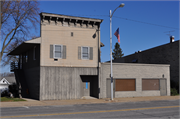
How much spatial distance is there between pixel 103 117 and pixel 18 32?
2737cm

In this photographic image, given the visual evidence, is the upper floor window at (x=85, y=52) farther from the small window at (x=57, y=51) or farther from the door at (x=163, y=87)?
the door at (x=163, y=87)

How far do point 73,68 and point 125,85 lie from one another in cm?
696

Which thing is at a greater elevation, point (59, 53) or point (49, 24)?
point (49, 24)

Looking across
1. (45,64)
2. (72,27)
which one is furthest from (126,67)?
(45,64)

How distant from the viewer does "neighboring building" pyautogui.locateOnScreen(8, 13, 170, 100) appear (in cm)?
2195

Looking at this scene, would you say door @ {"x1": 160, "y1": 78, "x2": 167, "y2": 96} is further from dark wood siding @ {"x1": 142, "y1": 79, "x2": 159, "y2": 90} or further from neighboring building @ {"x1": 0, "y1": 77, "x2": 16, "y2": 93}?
neighboring building @ {"x1": 0, "y1": 77, "x2": 16, "y2": 93}

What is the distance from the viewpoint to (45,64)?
21.8 m

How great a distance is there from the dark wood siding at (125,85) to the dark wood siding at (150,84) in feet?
4.88

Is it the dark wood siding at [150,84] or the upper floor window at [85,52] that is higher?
the upper floor window at [85,52]

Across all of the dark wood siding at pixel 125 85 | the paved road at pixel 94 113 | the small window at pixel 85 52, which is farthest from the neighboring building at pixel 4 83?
the paved road at pixel 94 113

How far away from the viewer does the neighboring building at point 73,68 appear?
864 inches

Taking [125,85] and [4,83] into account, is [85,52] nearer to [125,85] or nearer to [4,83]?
[125,85]

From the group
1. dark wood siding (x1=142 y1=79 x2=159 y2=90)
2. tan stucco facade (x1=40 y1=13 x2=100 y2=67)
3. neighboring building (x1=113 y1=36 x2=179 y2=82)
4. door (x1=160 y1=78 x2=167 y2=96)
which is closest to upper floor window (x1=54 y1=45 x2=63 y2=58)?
tan stucco facade (x1=40 y1=13 x2=100 y2=67)

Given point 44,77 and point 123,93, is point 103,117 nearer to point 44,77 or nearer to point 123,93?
point 44,77
